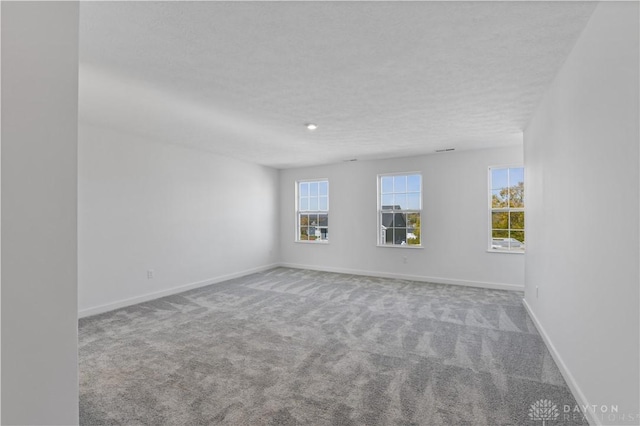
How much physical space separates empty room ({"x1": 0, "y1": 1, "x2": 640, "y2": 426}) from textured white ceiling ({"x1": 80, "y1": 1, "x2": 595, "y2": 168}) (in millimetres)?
20

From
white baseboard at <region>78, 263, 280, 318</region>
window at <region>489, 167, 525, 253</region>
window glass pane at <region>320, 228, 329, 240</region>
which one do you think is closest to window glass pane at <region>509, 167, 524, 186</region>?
window at <region>489, 167, 525, 253</region>

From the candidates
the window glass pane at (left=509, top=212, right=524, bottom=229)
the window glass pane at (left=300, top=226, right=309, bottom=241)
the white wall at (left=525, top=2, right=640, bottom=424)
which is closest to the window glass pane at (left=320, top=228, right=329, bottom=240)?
the window glass pane at (left=300, top=226, right=309, bottom=241)

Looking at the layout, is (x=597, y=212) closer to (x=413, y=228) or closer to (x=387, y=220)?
(x=413, y=228)

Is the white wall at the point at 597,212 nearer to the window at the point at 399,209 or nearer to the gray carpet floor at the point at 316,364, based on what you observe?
the gray carpet floor at the point at 316,364

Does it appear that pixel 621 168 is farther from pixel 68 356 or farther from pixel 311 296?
pixel 311 296

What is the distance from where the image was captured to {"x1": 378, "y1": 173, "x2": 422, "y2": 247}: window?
20.2 feet

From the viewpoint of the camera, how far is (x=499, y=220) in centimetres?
537

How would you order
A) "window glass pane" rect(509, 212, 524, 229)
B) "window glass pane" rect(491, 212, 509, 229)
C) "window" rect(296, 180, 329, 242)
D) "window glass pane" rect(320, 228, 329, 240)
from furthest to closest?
1. "window" rect(296, 180, 329, 242)
2. "window glass pane" rect(320, 228, 329, 240)
3. "window glass pane" rect(491, 212, 509, 229)
4. "window glass pane" rect(509, 212, 524, 229)

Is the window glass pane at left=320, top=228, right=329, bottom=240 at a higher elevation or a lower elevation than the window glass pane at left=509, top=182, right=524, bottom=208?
lower

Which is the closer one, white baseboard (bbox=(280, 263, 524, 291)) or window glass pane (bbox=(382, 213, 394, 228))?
white baseboard (bbox=(280, 263, 524, 291))

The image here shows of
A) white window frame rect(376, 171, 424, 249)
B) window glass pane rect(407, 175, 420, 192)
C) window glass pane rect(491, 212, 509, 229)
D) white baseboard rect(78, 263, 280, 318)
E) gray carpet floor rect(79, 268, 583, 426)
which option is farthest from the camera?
window glass pane rect(407, 175, 420, 192)

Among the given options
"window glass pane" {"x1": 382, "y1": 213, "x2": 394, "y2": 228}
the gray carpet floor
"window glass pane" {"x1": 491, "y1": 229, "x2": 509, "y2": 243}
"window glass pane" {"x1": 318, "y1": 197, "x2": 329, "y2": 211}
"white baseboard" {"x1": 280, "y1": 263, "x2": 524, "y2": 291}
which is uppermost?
"window glass pane" {"x1": 318, "y1": 197, "x2": 329, "y2": 211}

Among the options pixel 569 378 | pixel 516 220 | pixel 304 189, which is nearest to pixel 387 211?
pixel 304 189

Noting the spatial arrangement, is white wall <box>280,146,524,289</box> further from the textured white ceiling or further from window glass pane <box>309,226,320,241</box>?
the textured white ceiling
